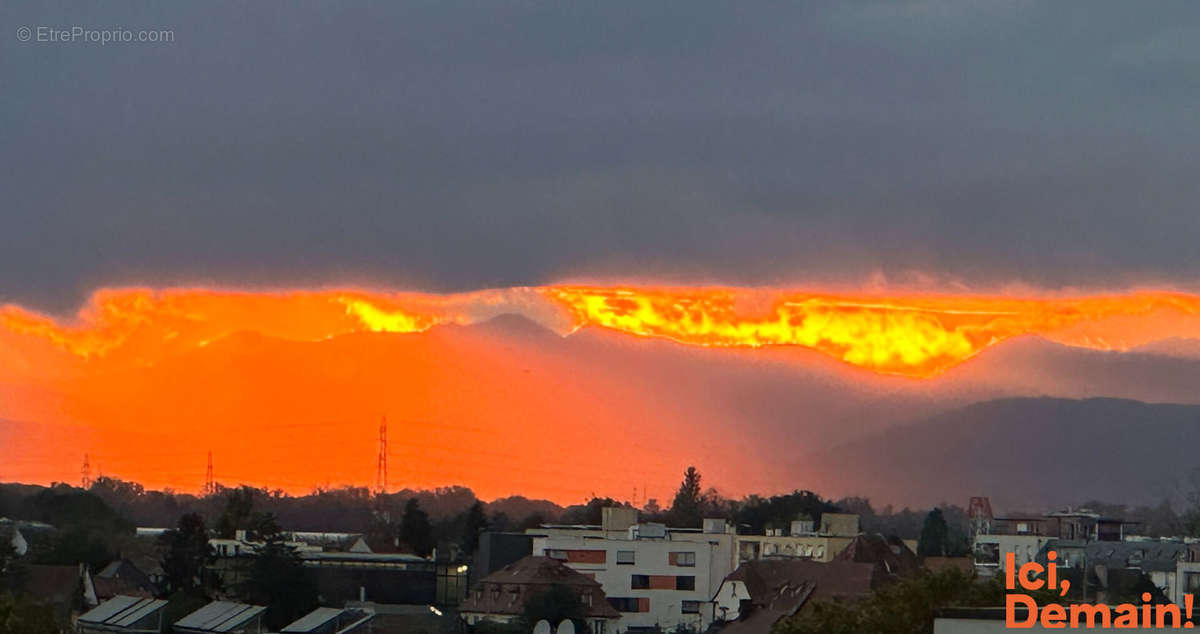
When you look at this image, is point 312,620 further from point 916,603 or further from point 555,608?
point 916,603

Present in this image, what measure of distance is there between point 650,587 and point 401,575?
1706cm

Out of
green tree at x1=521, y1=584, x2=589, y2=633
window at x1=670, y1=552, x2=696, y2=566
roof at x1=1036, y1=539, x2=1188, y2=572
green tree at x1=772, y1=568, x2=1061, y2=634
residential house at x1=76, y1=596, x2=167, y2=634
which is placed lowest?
residential house at x1=76, y1=596, x2=167, y2=634

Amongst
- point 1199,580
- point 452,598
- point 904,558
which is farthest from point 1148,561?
point 452,598

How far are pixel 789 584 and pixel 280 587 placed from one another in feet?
102

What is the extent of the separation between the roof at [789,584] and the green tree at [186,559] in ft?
120

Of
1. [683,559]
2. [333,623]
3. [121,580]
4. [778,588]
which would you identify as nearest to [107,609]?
[121,580]

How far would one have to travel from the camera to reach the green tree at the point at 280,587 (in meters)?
137

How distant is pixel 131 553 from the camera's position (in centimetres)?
18638

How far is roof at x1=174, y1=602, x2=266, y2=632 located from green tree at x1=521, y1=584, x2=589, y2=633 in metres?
15.5

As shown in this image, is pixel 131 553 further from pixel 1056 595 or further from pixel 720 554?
pixel 1056 595

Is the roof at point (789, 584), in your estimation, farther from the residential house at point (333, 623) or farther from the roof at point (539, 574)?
the residential house at point (333, 623)

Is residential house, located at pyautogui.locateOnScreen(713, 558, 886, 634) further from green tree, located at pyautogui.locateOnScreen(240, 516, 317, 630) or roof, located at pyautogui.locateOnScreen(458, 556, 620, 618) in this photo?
green tree, located at pyautogui.locateOnScreen(240, 516, 317, 630)

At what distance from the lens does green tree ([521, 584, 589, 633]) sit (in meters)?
135

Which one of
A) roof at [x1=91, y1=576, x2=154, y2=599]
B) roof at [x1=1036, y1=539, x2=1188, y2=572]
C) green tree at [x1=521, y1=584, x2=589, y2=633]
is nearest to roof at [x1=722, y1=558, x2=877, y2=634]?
green tree at [x1=521, y1=584, x2=589, y2=633]
